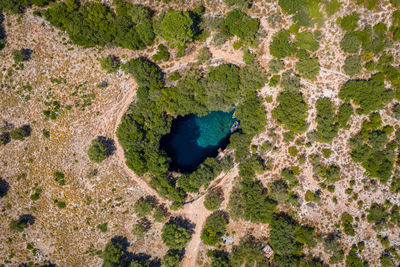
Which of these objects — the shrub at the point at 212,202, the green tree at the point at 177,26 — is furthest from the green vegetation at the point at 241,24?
the shrub at the point at 212,202

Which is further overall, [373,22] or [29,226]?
[29,226]

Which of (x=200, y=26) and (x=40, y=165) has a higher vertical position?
(x=200, y=26)

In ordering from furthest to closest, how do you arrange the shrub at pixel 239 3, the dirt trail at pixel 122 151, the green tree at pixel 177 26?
1. the dirt trail at pixel 122 151
2. the shrub at pixel 239 3
3. the green tree at pixel 177 26

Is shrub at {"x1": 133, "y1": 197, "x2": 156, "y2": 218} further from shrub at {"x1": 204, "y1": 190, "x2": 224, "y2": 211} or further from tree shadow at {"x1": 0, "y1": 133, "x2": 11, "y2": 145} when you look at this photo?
tree shadow at {"x1": 0, "y1": 133, "x2": 11, "y2": 145}

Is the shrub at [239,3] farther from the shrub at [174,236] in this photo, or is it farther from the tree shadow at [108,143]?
the shrub at [174,236]

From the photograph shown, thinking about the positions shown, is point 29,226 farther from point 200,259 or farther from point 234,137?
point 234,137

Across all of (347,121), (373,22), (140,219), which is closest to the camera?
(373,22)

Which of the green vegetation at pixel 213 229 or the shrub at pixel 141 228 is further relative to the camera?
the green vegetation at pixel 213 229

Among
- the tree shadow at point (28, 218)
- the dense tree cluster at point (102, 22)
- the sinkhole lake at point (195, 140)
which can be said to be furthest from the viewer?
the sinkhole lake at point (195, 140)

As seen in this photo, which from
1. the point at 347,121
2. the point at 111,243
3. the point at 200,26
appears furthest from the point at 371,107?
the point at 111,243
